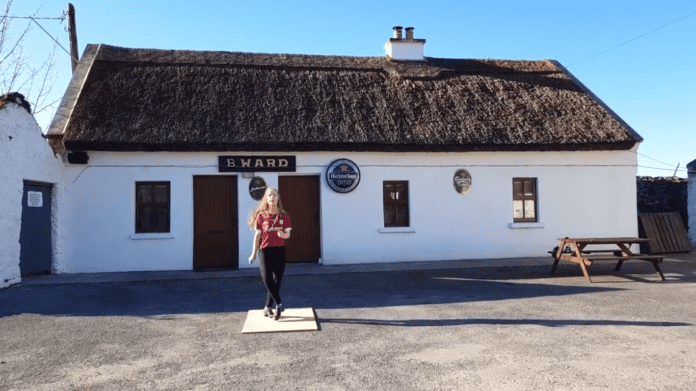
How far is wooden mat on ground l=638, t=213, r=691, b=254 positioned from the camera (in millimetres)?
14484

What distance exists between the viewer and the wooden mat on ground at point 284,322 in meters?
6.33

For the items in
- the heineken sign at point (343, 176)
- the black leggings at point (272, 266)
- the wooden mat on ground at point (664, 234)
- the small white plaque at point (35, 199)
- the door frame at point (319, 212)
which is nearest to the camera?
the black leggings at point (272, 266)

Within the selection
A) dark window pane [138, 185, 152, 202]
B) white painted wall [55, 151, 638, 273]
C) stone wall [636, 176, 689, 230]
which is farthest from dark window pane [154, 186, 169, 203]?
stone wall [636, 176, 689, 230]

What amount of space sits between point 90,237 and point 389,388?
30.7 feet

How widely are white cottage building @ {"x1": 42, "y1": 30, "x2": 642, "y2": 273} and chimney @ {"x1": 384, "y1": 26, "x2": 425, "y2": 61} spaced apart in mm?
1325

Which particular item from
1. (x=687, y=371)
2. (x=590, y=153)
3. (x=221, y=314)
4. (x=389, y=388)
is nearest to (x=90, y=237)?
(x=221, y=314)

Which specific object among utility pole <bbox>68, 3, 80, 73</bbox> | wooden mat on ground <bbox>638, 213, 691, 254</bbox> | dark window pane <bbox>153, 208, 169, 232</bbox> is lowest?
wooden mat on ground <bbox>638, 213, 691, 254</bbox>

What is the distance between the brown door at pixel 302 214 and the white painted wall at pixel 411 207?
0.96ft

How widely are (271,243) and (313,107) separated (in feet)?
22.5

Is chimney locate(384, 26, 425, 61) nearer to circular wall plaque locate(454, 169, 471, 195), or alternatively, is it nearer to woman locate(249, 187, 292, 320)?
circular wall plaque locate(454, 169, 471, 195)

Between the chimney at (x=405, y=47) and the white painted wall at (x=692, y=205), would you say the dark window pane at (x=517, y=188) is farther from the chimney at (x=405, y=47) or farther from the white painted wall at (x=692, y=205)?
the white painted wall at (x=692, y=205)

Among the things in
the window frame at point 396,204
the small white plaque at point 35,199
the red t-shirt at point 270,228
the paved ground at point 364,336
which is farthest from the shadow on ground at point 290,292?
the window frame at point 396,204

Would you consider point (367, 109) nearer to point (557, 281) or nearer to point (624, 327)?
point (557, 281)

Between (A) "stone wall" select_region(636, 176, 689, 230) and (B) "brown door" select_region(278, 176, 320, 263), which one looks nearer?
(B) "brown door" select_region(278, 176, 320, 263)
